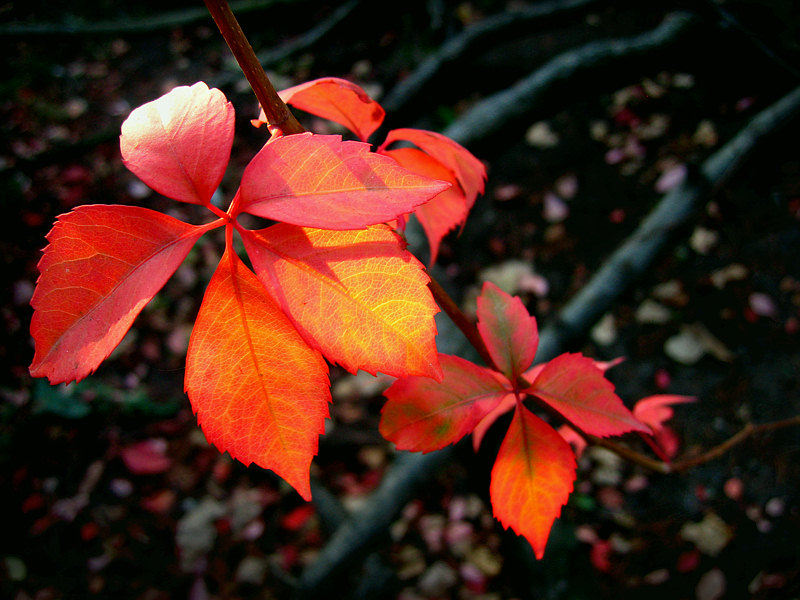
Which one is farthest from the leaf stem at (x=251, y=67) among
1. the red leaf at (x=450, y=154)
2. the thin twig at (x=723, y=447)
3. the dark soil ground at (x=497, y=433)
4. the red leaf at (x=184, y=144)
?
the dark soil ground at (x=497, y=433)

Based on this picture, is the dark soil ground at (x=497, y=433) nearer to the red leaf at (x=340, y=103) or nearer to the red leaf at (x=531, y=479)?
the red leaf at (x=531, y=479)

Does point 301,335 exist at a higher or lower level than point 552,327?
higher

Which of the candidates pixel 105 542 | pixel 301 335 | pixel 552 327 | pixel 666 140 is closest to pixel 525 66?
pixel 666 140

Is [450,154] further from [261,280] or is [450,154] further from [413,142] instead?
[261,280]

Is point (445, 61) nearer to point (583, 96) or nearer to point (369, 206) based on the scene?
point (583, 96)

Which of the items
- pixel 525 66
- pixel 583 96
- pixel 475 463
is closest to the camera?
pixel 475 463

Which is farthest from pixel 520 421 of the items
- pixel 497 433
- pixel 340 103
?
pixel 497 433
